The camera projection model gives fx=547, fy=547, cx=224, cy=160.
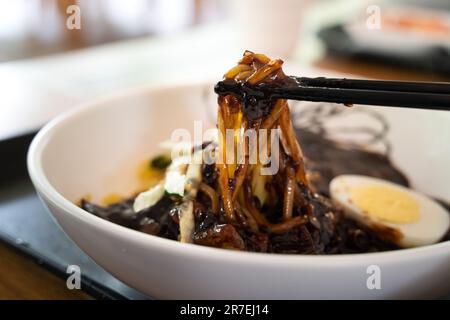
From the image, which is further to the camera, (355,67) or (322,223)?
(355,67)

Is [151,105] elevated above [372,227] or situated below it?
above

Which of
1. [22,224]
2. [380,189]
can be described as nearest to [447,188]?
[380,189]

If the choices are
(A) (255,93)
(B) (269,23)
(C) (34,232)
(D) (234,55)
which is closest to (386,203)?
(A) (255,93)

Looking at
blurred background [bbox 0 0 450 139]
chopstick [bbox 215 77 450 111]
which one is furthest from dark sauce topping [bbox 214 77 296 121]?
blurred background [bbox 0 0 450 139]

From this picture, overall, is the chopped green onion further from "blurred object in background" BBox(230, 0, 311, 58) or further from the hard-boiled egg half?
"blurred object in background" BBox(230, 0, 311, 58)

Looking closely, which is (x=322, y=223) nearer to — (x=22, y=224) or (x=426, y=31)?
(x=22, y=224)

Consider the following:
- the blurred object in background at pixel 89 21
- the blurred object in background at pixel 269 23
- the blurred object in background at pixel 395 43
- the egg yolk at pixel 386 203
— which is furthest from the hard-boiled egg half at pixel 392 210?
the blurred object in background at pixel 89 21
